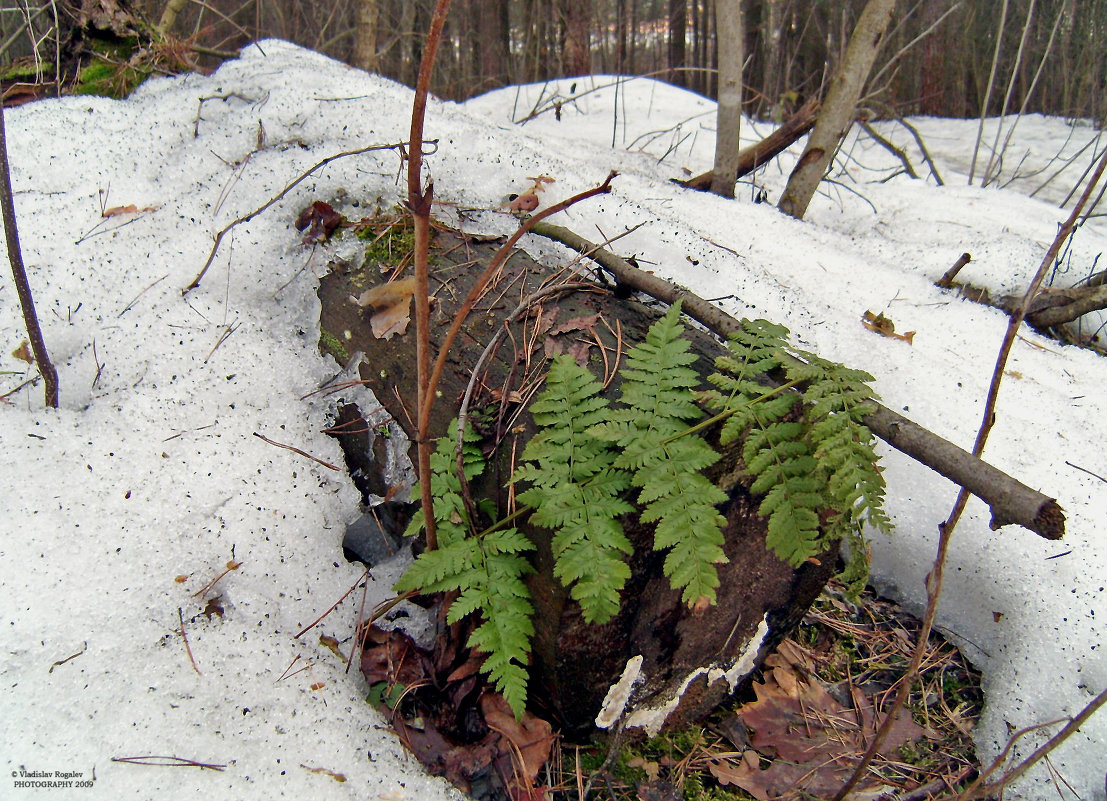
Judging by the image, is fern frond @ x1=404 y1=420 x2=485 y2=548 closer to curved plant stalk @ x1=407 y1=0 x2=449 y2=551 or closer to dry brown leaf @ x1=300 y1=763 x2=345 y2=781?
curved plant stalk @ x1=407 y1=0 x2=449 y2=551

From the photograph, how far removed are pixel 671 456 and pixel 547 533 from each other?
366 mm

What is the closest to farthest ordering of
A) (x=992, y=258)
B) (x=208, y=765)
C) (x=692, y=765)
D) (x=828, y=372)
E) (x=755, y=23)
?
(x=208, y=765) < (x=828, y=372) < (x=692, y=765) < (x=992, y=258) < (x=755, y=23)

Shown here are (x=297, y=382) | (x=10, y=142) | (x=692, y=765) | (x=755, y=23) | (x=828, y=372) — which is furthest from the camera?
(x=755, y=23)

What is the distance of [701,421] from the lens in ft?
5.34

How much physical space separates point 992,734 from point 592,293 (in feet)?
5.82

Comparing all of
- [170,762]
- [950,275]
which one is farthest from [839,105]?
[170,762]

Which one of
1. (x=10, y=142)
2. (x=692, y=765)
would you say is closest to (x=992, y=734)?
(x=692, y=765)

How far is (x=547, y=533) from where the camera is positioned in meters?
1.57

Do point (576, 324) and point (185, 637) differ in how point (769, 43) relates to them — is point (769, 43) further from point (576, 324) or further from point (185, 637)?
point (185, 637)

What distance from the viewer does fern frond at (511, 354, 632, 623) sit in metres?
1.42

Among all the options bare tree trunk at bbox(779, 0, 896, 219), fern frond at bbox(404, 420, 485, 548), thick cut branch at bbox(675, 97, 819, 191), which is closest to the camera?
fern frond at bbox(404, 420, 485, 548)

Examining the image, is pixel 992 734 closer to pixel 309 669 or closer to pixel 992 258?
pixel 309 669

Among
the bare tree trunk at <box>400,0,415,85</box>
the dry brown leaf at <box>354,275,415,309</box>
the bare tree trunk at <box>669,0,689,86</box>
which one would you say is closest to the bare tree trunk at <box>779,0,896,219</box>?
the dry brown leaf at <box>354,275,415,309</box>

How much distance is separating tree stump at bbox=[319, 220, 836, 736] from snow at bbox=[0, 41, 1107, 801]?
13.5 inches
